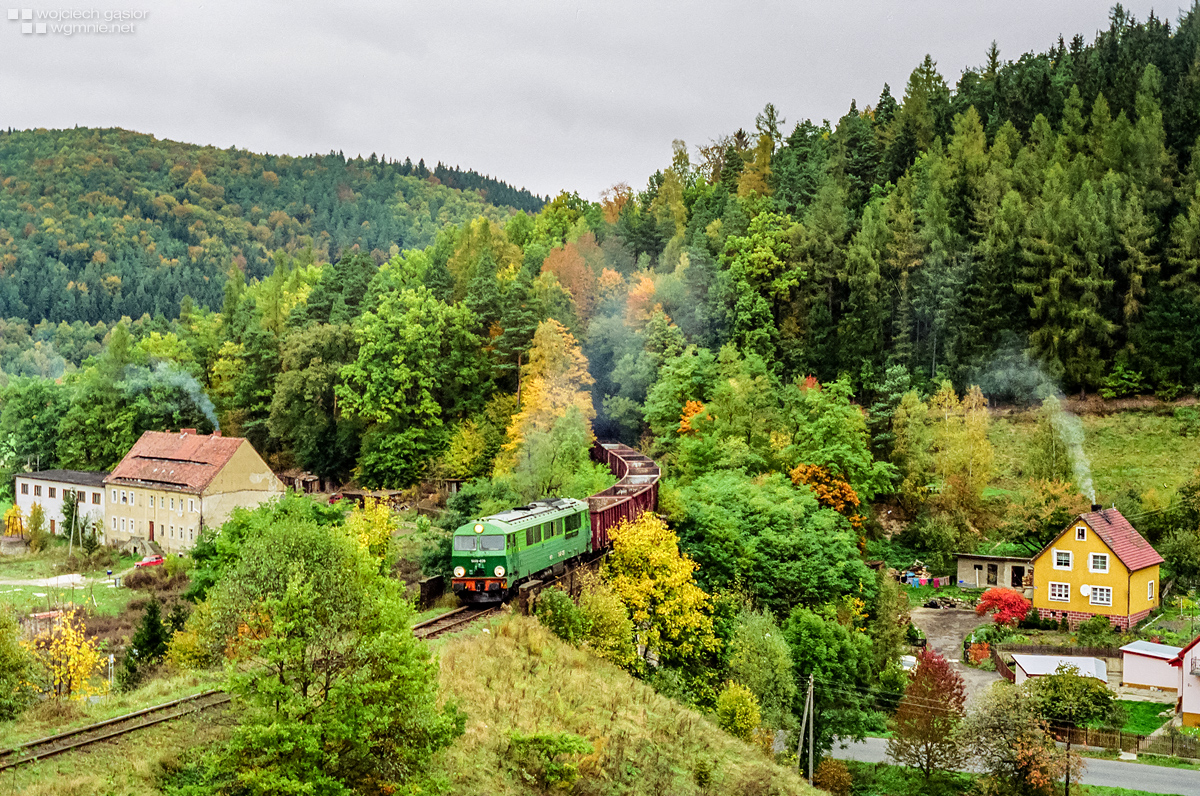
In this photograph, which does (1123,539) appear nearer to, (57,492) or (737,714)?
(737,714)

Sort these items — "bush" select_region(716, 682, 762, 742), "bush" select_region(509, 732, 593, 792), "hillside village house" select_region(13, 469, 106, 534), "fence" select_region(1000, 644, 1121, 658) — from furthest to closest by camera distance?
"hillside village house" select_region(13, 469, 106, 534)
"fence" select_region(1000, 644, 1121, 658)
"bush" select_region(716, 682, 762, 742)
"bush" select_region(509, 732, 593, 792)

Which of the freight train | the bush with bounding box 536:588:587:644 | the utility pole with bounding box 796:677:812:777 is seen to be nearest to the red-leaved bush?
the utility pole with bounding box 796:677:812:777

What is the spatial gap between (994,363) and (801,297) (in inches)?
551

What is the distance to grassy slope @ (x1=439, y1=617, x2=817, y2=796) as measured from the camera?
23906 millimetres

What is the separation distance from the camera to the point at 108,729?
21172mm

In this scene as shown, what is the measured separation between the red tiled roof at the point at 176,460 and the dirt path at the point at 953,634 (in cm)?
4174

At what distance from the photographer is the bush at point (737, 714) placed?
3362 cm

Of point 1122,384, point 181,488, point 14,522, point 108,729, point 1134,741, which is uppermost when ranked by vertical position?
point 1122,384

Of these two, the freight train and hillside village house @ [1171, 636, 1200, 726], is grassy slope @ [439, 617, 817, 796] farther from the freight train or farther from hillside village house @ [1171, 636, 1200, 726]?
hillside village house @ [1171, 636, 1200, 726]

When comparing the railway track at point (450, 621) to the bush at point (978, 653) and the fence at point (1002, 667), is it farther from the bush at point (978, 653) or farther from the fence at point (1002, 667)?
the bush at point (978, 653)

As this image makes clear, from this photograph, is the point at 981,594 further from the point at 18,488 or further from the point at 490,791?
the point at 18,488

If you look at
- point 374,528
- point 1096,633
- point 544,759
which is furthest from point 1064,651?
point 544,759

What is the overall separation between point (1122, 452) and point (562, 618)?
138 feet

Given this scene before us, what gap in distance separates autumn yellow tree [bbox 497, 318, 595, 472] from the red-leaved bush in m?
24.3
